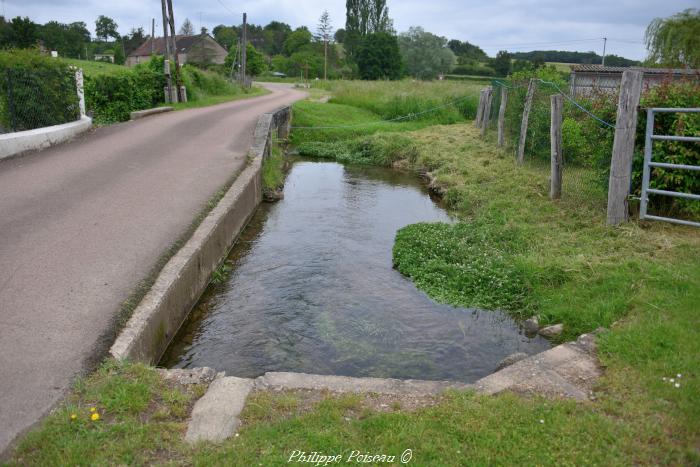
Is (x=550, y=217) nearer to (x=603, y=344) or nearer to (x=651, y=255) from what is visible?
(x=651, y=255)

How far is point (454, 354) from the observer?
5.93 metres

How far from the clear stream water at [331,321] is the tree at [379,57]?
217 ft

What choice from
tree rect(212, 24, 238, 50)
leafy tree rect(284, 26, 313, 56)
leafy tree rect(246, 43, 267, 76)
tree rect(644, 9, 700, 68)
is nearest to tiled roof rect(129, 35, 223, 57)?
tree rect(212, 24, 238, 50)

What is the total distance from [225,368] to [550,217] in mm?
5866

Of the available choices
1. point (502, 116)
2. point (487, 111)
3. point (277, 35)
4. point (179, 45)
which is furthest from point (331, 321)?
point (277, 35)

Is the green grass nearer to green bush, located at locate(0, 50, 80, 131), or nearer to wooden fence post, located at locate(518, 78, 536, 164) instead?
green bush, located at locate(0, 50, 80, 131)

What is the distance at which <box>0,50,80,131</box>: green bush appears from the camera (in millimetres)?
11984

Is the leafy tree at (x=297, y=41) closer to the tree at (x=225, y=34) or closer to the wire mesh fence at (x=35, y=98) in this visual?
the tree at (x=225, y=34)

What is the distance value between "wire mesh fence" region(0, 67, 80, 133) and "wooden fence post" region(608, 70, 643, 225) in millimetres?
11810

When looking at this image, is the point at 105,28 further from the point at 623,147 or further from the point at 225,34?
the point at 623,147

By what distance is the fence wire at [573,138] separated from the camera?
880 centimetres

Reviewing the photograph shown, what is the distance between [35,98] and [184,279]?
899 centimetres

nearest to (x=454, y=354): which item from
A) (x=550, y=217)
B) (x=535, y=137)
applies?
(x=550, y=217)

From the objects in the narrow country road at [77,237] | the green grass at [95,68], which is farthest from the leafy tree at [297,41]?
the narrow country road at [77,237]
